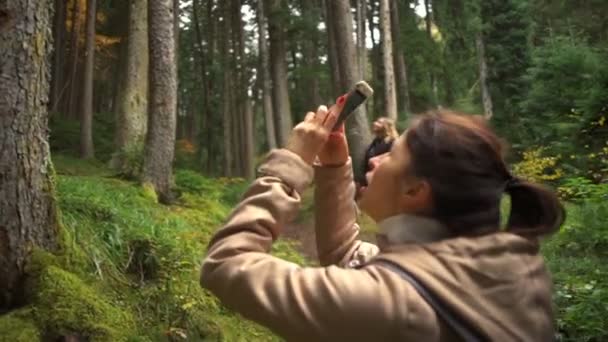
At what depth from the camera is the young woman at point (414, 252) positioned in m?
1.38

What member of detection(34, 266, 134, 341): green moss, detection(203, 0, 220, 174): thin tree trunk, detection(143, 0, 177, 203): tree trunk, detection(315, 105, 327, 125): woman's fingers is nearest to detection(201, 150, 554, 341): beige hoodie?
detection(315, 105, 327, 125): woman's fingers

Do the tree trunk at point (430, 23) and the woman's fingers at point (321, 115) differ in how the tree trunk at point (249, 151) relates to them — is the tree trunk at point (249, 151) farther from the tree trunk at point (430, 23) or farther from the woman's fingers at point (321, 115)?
the woman's fingers at point (321, 115)

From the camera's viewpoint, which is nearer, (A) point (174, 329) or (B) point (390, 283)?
(B) point (390, 283)

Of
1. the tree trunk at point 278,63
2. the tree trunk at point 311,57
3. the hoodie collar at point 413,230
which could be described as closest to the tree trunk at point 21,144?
the hoodie collar at point 413,230

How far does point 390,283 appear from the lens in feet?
4.52

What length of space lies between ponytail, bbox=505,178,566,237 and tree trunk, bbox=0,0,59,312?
3.94 metres

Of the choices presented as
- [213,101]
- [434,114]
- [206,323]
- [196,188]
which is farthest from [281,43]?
[434,114]

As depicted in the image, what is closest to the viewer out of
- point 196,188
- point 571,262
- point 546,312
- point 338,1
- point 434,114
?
point 546,312

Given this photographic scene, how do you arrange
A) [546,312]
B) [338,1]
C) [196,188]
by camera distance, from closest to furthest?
[546,312] < [196,188] < [338,1]

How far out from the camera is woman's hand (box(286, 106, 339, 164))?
1727 millimetres

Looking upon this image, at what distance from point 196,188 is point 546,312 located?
38.4 ft

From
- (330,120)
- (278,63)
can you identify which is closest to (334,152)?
(330,120)

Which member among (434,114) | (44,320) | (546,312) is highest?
(434,114)

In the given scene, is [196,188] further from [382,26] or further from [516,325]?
[516,325]
